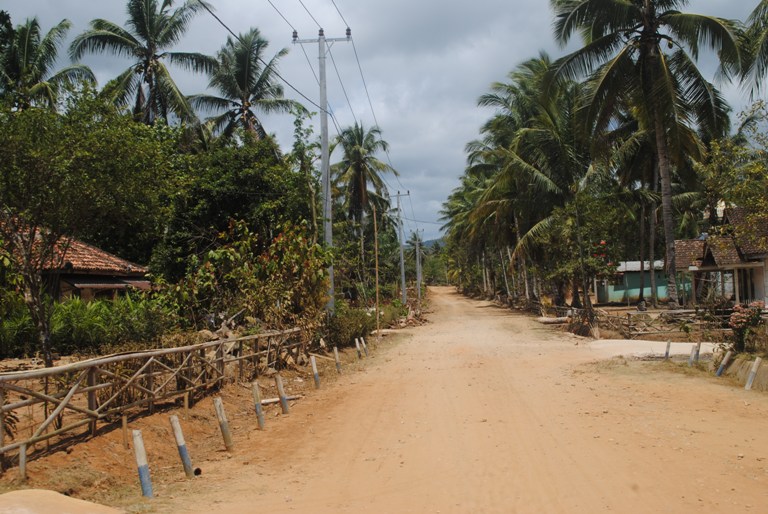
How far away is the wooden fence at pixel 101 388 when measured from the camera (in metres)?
6.95

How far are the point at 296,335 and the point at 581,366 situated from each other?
714 cm

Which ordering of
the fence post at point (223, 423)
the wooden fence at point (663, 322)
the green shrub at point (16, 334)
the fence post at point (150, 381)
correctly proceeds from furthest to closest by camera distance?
the wooden fence at point (663, 322)
the green shrub at point (16, 334)
the fence post at point (150, 381)
the fence post at point (223, 423)

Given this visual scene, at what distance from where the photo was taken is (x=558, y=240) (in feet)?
98.2

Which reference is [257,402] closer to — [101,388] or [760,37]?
[101,388]

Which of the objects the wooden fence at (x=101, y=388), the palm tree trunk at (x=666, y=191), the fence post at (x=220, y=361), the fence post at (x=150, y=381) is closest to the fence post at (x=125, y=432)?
the wooden fence at (x=101, y=388)

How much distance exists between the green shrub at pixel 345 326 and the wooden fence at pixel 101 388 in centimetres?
573

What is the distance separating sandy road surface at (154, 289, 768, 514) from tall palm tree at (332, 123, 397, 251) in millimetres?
27275

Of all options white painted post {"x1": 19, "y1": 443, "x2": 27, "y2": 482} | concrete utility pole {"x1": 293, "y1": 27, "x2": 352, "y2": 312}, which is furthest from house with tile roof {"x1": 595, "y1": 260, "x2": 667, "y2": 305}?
white painted post {"x1": 19, "y1": 443, "x2": 27, "y2": 482}

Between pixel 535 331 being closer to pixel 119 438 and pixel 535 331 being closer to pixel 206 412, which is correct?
pixel 206 412

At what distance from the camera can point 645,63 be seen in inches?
835

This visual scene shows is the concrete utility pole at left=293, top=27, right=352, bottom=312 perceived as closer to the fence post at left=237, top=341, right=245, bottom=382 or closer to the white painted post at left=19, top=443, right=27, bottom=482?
the fence post at left=237, top=341, right=245, bottom=382

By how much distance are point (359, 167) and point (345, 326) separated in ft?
71.8

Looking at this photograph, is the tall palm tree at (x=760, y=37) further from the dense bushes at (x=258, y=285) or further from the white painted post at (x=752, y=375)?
the dense bushes at (x=258, y=285)

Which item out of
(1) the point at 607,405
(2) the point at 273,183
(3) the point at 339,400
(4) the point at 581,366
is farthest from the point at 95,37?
(1) the point at 607,405
